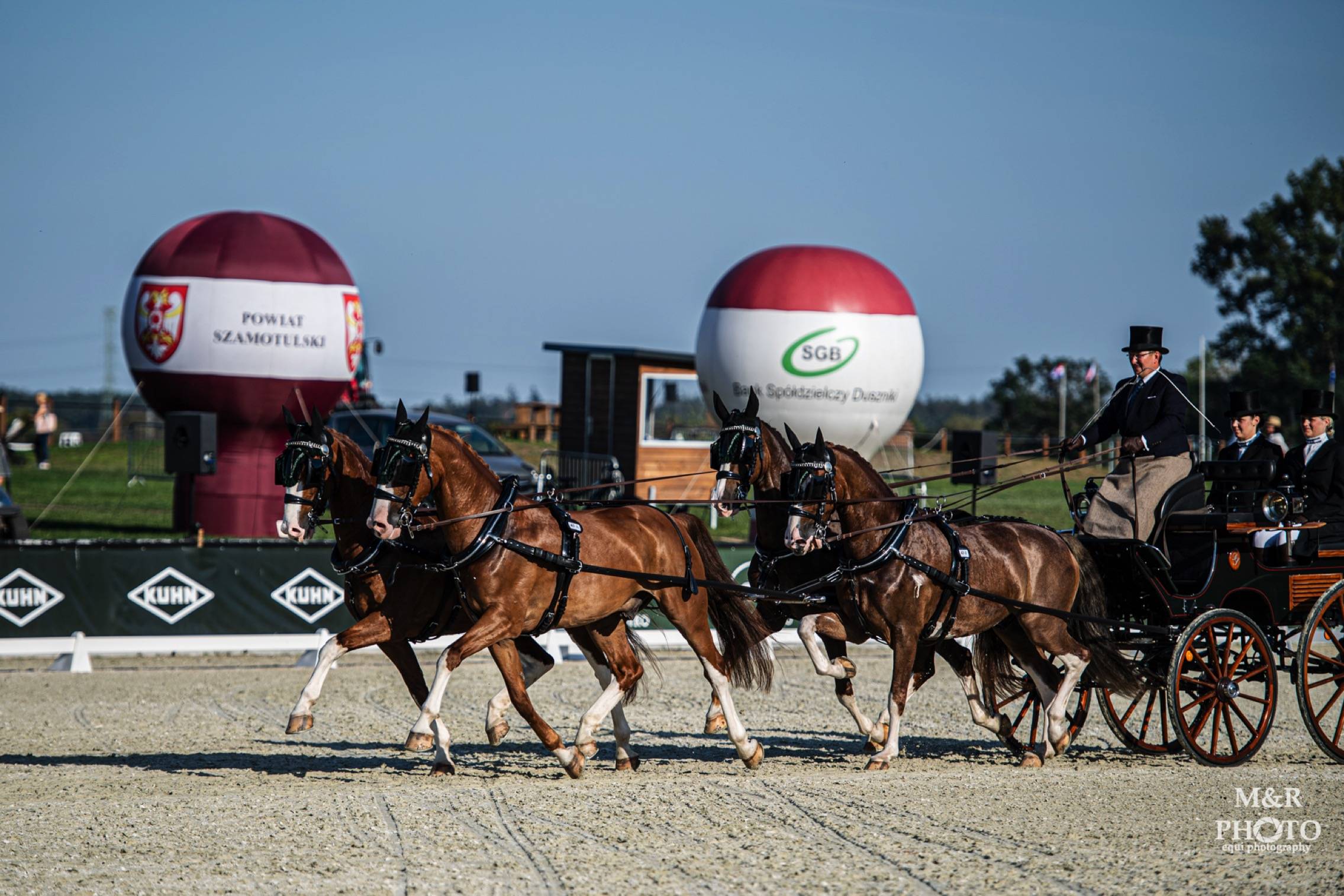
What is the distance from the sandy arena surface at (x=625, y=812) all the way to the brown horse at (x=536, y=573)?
0.48 meters

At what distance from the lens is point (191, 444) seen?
1745cm

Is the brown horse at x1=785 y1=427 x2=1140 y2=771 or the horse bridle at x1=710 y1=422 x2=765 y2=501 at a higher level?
the horse bridle at x1=710 y1=422 x2=765 y2=501

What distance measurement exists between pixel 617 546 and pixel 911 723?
3694 mm

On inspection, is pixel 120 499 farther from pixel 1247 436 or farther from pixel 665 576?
pixel 1247 436

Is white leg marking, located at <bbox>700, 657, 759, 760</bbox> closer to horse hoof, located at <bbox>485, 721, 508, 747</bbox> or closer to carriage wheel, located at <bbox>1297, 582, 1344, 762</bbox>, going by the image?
horse hoof, located at <bbox>485, 721, 508, 747</bbox>

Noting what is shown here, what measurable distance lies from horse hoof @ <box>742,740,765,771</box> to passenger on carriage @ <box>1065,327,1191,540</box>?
2707mm

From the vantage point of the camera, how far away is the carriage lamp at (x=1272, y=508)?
A: 28.9 feet

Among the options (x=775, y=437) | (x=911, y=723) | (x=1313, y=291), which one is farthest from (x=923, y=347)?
(x=1313, y=291)

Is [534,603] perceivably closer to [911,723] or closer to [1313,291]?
[911,723]

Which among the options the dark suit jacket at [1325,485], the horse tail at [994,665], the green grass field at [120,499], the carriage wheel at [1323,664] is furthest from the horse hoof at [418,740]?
the green grass field at [120,499]

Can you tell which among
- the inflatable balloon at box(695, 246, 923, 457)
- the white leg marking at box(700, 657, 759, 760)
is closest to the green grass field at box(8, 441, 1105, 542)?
the inflatable balloon at box(695, 246, 923, 457)

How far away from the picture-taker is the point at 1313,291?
142 ft

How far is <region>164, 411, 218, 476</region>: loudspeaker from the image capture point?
17375 mm

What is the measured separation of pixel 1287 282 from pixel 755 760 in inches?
1604
